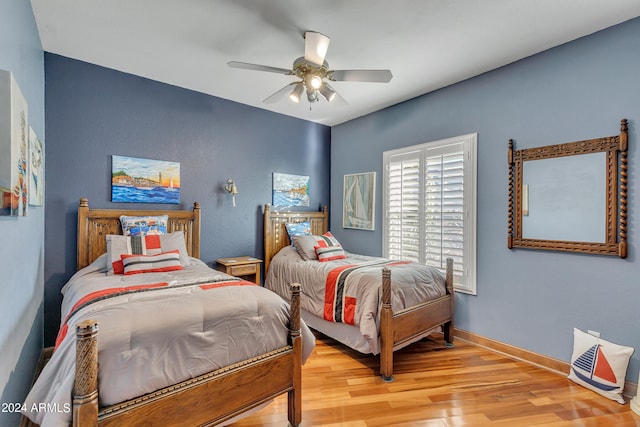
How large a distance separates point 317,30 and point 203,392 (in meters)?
2.57

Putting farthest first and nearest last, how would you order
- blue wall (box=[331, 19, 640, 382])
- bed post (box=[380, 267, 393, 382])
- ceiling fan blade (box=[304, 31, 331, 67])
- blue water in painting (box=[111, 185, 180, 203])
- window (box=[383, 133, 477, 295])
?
1. window (box=[383, 133, 477, 295])
2. blue water in painting (box=[111, 185, 180, 203])
3. bed post (box=[380, 267, 393, 382])
4. blue wall (box=[331, 19, 640, 382])
5. ceiling fan blade (box=[304, 31, 331, 67])

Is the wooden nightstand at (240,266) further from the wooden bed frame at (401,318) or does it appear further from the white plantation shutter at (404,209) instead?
the white plantation shutter at (404,209)

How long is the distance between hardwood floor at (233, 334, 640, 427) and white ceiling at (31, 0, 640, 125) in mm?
2800

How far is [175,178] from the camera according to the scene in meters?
3.42

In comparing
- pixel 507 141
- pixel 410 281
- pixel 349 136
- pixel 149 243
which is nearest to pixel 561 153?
pixel 507 141

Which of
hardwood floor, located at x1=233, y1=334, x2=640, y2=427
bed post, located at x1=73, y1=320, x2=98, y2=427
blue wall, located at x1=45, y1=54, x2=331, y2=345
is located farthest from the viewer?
blue wall, located at x1=45, y1=54, x2=331, y2=345

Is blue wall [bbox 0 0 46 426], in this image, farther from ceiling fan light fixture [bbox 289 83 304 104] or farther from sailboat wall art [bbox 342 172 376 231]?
sailboat wall art [bbox 342 172 376 231]

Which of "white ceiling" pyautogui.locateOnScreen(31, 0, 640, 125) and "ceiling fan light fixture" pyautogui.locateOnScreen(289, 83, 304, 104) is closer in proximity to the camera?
"white ceiling" pyautogui.locateOnScreen(31, 0, 640, 125)

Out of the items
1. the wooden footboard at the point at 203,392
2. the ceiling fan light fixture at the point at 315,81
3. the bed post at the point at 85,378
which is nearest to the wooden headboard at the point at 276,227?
the ceiling fan light fixture at the point at 315,81

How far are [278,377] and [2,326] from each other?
1.37 m

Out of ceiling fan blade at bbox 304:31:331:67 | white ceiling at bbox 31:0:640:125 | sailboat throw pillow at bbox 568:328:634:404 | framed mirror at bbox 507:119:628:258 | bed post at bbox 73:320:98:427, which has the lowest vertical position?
sailboat throw pillow at bbox 568:328:634:404

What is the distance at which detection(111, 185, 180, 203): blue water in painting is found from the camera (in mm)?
3072

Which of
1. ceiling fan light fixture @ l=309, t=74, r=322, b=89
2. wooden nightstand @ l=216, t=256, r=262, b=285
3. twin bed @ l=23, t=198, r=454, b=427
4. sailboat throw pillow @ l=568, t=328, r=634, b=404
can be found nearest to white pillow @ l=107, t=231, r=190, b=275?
twin bed @ l=23, t=198, r=454, b=427

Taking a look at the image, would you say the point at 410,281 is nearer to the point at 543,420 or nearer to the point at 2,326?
the point at 543,420
